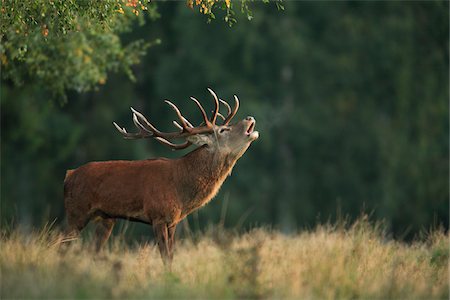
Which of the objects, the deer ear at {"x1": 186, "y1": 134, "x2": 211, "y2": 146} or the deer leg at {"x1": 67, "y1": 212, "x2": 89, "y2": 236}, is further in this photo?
the deer ear at {"x1": 186, "y1": 134, "x2": 211, "y2": 146}

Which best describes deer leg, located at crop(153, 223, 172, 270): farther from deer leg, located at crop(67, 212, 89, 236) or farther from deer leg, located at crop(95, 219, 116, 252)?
deer leg, located at crop(95, 219, 116, 252)

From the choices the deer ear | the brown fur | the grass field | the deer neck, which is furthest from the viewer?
the deer ear

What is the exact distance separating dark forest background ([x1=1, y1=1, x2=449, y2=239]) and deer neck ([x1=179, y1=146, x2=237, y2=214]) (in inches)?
756

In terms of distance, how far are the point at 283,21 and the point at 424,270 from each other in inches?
977

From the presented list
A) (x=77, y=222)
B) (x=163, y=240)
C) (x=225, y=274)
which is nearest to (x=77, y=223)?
(x=77, y=222)

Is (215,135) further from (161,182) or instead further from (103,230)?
(103,230)

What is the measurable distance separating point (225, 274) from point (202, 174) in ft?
9.14

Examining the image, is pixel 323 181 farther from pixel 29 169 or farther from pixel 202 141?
pixel 202 141

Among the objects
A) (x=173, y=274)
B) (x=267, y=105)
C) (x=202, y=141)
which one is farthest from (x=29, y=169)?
(x=173, y=274)

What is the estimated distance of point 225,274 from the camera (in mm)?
9055

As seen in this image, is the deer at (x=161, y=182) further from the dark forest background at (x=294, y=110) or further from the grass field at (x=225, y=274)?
the dark forest background at (x=294, y=110)

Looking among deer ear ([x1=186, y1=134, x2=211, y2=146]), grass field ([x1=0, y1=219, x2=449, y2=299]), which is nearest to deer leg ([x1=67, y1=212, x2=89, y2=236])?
grass field ([x1=0, y1=219, x2=449, y2=299])

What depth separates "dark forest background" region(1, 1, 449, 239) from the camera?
3170 centimetres

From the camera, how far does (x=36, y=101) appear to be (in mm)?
28453
